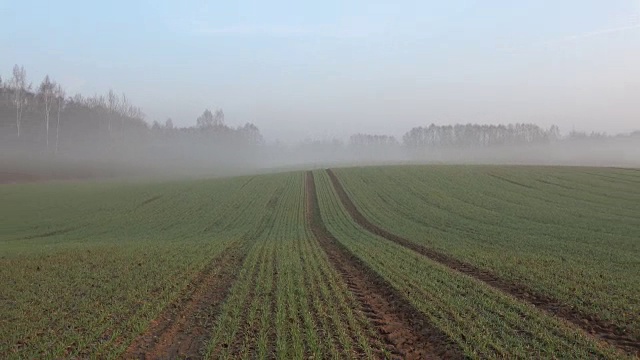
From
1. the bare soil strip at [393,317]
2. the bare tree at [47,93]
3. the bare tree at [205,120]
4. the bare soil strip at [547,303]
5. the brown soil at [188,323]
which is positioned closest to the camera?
the bare soil strip at [393,317]

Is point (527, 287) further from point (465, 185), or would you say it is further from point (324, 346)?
point (465, 185)

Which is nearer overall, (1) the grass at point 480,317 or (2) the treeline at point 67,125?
(1) the grass at point 480,317

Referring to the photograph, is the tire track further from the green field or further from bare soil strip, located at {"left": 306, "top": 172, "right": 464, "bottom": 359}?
bare soil strip, located at {"left": 306, "top": 172, "right": 464, "bottom": 359}

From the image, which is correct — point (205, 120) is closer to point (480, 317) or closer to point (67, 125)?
point (67, 125)

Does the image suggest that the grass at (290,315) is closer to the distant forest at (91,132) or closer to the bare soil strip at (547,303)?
the bare soil strip at (547,303)

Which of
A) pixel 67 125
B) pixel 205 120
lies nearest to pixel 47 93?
pixel 67 125

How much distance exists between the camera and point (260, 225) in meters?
32.7

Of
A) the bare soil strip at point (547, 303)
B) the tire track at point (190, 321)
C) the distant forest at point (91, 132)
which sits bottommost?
the tire track at point (190, 321)

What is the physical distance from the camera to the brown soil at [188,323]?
30.4ft

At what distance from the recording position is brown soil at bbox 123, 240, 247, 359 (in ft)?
30.4

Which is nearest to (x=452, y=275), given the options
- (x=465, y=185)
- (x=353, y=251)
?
(x=353, y=251)

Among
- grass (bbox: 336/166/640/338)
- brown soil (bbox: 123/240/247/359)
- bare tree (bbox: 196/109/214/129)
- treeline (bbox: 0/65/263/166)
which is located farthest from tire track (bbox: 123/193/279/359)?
bare tree (bbox: 196/109/214/129)

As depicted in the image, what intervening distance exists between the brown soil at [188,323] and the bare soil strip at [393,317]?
4208mm

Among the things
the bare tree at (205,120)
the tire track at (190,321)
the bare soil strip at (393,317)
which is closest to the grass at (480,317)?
the bare soil strip at (393,317)
